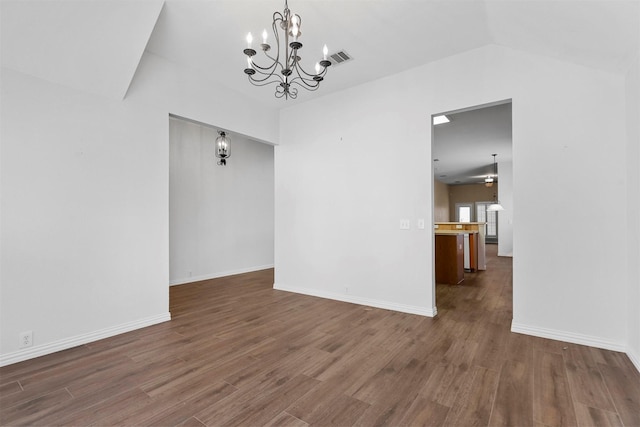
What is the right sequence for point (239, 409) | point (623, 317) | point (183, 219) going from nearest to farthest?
point (239, 409), point (623, 317), point (183, 219)

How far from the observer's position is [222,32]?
124 inches

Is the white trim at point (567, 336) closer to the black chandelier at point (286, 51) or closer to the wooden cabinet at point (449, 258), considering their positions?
the wooden cabinet at point (449, 258)

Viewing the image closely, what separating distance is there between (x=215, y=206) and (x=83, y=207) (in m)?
3.47

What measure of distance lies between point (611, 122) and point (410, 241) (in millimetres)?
2271

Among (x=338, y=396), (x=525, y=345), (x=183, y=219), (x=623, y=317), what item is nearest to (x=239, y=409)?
(x=338, y=396)

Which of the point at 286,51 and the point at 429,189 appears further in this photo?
the point at 429,189

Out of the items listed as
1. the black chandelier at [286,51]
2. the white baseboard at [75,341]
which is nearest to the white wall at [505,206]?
the black chandelier at [286,51]

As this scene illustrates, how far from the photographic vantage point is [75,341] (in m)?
2.92

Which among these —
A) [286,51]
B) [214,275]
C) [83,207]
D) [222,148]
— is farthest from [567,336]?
[222,148]

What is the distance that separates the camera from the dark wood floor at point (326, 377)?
186cm

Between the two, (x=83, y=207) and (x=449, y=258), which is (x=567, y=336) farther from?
(x=83, y=207)

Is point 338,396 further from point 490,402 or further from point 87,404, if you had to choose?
point 87,404

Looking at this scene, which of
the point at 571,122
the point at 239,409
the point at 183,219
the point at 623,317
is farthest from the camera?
the point at 183,219

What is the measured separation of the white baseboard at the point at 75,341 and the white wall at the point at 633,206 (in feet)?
15.3
